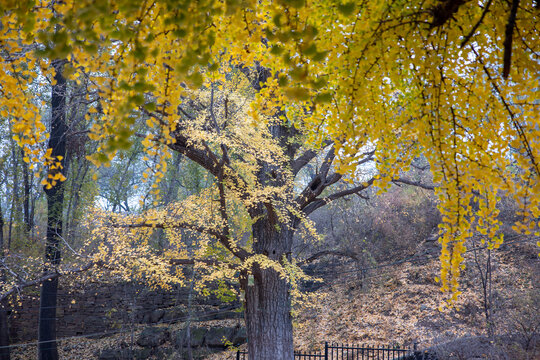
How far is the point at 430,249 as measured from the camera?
13.4 m

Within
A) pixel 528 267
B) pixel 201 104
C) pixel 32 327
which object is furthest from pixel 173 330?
pixel 528 267

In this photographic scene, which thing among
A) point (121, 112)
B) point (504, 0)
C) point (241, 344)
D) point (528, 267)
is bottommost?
point (241, 344)

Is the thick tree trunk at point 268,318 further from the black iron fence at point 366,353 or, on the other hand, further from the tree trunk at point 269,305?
the black iron fence at point 366,353

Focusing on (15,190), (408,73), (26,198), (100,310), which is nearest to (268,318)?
(408,73)

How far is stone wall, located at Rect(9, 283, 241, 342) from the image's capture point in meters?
12.9

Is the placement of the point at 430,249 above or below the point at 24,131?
below

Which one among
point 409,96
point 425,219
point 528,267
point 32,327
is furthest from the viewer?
point 425,219

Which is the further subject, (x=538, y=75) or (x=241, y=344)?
(x=241, y=344)

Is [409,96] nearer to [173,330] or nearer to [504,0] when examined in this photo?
[504,0]

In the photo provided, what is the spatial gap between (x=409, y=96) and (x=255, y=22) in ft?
3.51

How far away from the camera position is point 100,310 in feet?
44.5

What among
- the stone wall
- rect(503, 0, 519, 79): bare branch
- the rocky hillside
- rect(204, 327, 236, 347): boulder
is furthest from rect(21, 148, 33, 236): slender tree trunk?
rect(503, 0, 519, 79): bare branch

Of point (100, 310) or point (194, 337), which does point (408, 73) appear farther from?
point (100, 310)

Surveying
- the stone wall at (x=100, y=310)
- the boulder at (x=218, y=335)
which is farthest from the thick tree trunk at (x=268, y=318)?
the stone wall at (x=100, y=310)
